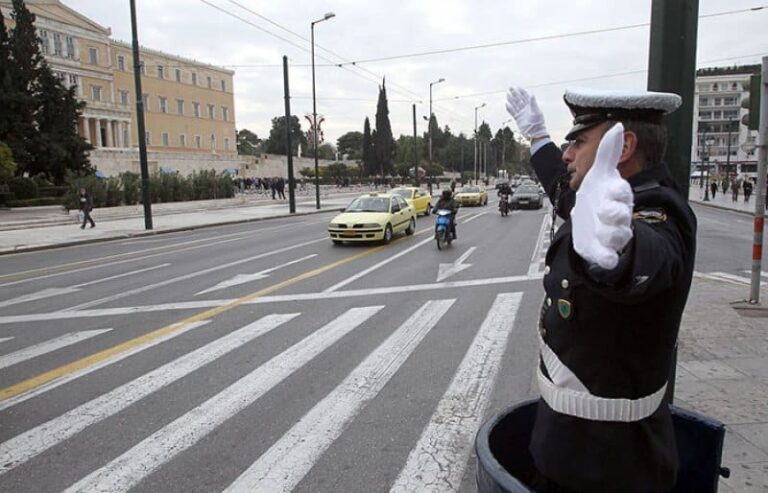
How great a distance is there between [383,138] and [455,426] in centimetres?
9305

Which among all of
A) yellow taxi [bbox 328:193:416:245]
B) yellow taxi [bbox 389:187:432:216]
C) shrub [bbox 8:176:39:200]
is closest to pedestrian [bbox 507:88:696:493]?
yellow taxi [bbox 328:193:416:245]

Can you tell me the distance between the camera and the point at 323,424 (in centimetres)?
429

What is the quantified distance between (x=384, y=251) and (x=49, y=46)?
76.5 m

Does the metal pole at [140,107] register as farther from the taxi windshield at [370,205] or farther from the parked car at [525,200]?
the parked car at [525,200]

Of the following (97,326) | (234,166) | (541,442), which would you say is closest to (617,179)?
(541,442)

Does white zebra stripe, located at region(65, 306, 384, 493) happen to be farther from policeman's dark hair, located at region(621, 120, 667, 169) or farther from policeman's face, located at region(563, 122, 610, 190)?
policeman's dark hair, located at region(621, 120, 667, 169)

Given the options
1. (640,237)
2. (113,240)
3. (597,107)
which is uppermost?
(597,107)

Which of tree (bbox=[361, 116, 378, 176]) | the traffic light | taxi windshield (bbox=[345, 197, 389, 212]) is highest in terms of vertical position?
tree (bbox=[361, 116, 378, 176])

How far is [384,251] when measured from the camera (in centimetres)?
1472

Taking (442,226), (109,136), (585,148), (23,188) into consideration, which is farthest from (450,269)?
(109,136)

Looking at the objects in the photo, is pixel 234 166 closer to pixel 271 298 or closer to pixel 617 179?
pixel 271 298

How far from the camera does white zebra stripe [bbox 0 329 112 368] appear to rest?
593 centimetres

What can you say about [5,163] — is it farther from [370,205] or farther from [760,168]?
[760,168]

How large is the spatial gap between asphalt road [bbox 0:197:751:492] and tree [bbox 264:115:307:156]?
13533 cm
